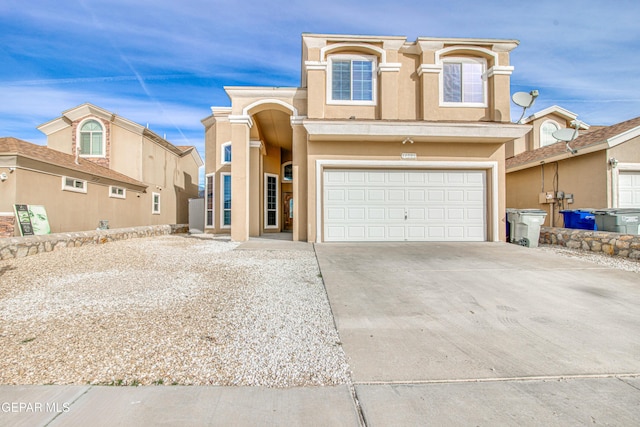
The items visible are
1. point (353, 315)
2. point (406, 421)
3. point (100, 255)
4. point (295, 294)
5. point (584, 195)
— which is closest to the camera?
point (406, 421)

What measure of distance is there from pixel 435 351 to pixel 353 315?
1.10 meters

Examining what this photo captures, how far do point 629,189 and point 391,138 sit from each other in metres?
8.71

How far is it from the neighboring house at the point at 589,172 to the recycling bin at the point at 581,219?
1.62m

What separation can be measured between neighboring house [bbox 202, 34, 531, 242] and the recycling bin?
217 centimetres

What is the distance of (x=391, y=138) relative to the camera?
9539 mm

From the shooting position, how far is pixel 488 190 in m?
10.1

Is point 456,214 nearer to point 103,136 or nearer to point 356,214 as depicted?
point 356,214

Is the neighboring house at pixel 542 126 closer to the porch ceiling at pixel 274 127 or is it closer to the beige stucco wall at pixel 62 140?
the porch ceiling at pixel 274 127

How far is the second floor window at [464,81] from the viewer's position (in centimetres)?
1061

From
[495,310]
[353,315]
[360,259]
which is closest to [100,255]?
[360,259]

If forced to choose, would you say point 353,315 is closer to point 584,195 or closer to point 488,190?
point 488,190

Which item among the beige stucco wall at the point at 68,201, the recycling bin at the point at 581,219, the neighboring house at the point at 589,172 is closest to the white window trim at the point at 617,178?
the neighboring house at the point at 589,172

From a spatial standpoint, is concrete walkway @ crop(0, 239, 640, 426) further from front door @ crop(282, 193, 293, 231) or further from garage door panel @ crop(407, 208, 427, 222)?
front door @ crop(282, 193, 293, 231)

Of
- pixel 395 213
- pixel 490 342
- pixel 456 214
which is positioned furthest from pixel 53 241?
pixel 456 214
